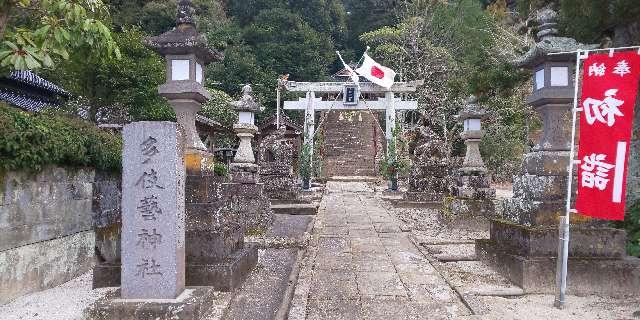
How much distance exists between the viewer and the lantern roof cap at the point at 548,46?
548 centimetres

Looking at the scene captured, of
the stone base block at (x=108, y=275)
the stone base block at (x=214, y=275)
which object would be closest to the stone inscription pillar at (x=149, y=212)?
the stone base block at (x=214, y=275)

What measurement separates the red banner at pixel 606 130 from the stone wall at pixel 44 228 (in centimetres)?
619

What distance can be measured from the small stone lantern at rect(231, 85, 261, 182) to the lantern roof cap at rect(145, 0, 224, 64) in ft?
15.1

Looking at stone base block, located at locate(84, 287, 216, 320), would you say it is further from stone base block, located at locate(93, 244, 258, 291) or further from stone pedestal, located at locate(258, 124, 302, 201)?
stone pedestal, located at locate(258, 124, 302, 201)

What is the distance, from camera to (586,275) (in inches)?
199

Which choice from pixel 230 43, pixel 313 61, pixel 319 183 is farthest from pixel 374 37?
pixel 319 183

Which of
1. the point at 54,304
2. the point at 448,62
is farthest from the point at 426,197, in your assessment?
the point at 448,62

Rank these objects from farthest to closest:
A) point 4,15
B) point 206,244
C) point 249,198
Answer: point 249,198 → point 206,244 → point 4,15

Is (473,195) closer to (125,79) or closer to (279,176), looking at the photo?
(279,176)

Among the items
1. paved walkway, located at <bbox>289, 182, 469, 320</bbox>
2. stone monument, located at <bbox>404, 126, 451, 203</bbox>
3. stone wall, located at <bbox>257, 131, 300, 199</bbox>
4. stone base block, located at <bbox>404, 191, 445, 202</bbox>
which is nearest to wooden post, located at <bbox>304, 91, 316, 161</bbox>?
stone wall, located at <bbox>257, 131, 300, 199</bbox>

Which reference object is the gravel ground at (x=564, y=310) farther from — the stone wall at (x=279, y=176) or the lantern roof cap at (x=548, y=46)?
the stone wall at (x=279, y=176)

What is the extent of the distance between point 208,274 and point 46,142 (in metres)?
2.57

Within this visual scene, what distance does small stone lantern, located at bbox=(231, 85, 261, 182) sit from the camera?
10484 mm

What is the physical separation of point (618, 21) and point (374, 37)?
78.3 ft
